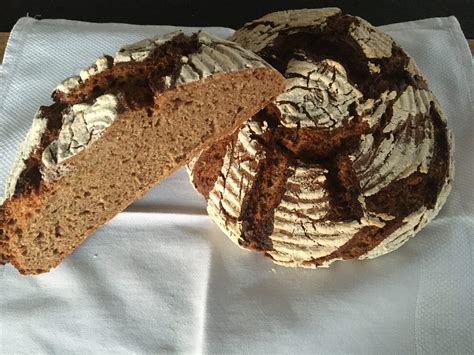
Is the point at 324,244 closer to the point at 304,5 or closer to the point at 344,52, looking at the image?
the point at 344,52

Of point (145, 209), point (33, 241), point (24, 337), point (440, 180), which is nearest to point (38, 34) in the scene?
point (145, 209)

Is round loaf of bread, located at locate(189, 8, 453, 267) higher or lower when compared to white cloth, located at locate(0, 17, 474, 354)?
higher

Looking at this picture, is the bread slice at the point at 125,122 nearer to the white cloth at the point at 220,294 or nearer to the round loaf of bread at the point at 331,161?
the round loaf of bread at the point at 331,161

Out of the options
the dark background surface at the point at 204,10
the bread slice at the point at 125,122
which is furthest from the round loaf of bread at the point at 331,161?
the dark background surface at the point at 204,10

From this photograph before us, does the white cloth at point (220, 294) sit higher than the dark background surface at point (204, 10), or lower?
lower

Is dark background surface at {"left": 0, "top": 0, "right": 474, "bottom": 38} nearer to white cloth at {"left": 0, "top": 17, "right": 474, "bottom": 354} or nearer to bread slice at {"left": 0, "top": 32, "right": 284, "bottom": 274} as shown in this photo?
white cloth at {"left": 0, "top": 17, "right": 474, "bottom": 354}

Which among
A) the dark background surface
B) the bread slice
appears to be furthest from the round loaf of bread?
the dark background surface
